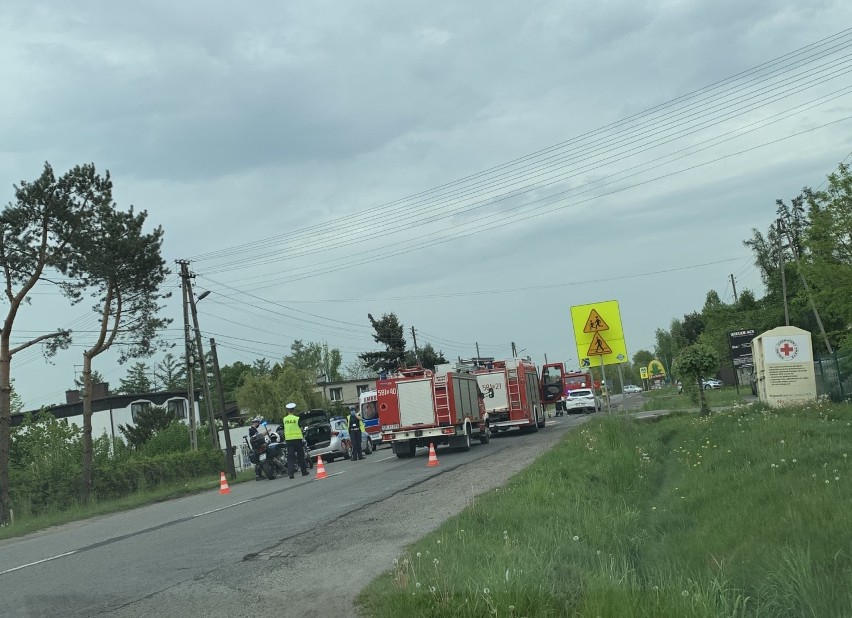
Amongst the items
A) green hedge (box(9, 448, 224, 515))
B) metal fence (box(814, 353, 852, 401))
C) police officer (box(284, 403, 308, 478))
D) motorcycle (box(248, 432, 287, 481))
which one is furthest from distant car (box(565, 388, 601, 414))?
police officer (box(284, 403, 308, 478))

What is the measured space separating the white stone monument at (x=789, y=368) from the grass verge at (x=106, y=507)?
692 inches

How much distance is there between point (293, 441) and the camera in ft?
84.9

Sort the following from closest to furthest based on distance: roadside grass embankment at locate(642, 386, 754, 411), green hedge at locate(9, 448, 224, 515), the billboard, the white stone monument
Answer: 1. the white stone monument
2. green hedge at locate(9, 448, 224, 515)
3. roadside grass embankment at locate(642, 386, 754, 411)
4. the billboard

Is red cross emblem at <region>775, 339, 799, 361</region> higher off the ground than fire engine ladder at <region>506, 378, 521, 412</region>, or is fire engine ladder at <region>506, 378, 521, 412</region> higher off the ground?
red cross emblem at <region>775, 339, 799, 361</region>

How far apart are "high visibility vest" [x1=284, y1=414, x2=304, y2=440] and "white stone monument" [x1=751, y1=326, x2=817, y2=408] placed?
14.2 m

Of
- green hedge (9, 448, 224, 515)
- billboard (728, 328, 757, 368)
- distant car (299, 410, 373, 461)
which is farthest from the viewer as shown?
billboard (728, 328, 757, 368)

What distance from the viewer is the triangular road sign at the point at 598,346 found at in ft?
72.2

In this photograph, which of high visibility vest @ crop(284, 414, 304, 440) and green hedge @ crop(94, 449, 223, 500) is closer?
high visibility vest @ crop(284, 414, 304, 440)

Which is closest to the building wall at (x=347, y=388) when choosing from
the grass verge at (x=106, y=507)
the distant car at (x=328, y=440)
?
the distant car at (x=328, y=440)

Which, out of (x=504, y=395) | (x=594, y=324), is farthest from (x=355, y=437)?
(x=594, y=324)

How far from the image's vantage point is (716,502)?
35.3 ft

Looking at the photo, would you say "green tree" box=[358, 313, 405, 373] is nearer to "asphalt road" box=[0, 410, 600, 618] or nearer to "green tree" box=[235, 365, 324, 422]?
"green tree" box=[235, 365, 324, 422]

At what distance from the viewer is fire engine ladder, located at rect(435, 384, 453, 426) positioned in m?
27.9

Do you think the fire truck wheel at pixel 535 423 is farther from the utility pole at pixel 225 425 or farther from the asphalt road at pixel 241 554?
the asphalt road at pixel 241 554
